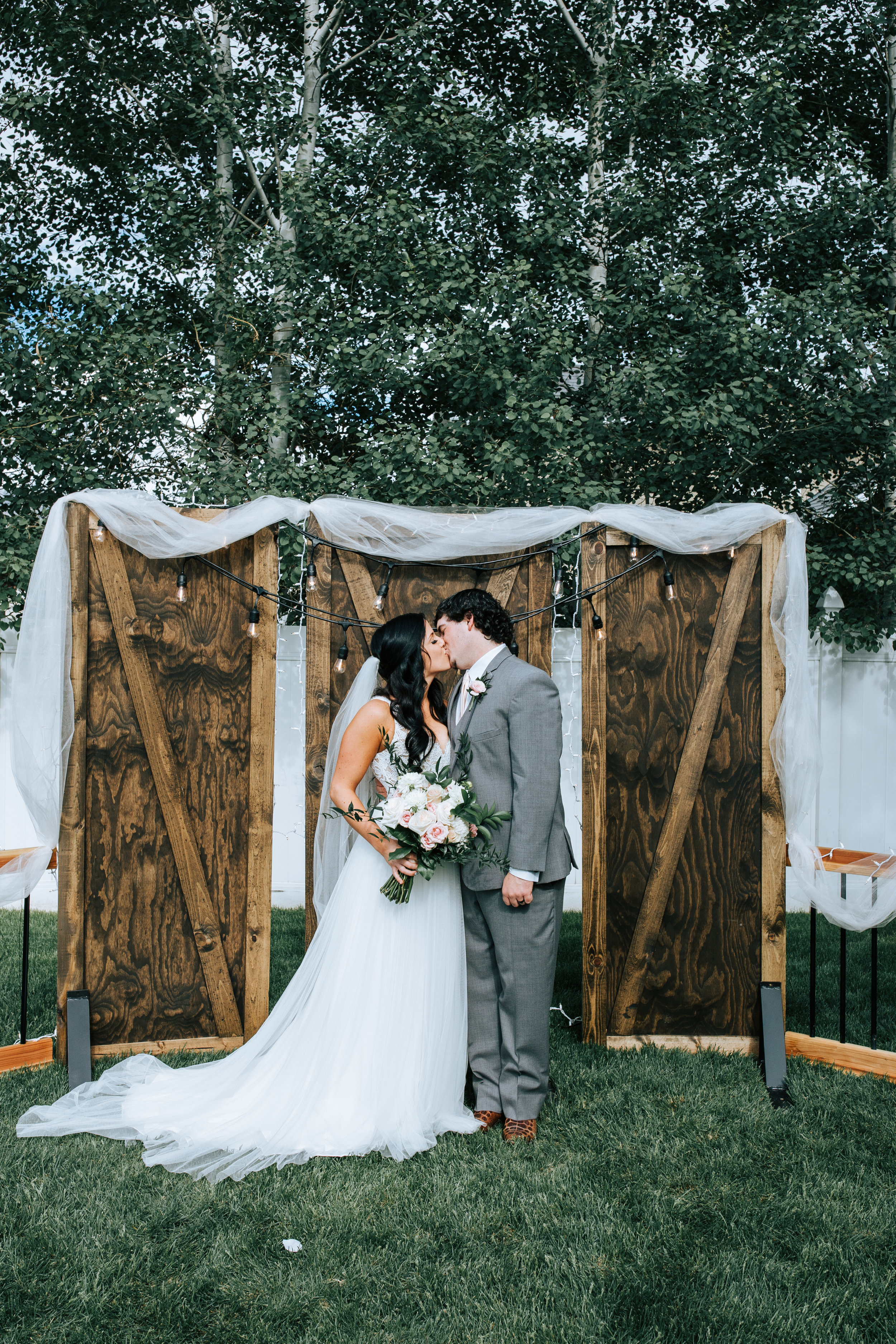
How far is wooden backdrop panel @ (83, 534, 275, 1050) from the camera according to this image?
4.02m

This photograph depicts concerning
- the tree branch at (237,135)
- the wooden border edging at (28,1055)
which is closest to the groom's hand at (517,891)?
the wooden border edging at (28,1055)

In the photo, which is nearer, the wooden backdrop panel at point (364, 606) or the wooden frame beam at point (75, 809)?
the wooden frame beam at point (75, 809)

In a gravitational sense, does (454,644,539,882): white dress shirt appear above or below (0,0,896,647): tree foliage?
below

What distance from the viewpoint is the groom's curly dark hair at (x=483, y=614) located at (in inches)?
140

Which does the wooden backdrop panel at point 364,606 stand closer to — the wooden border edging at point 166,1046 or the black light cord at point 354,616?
the black light cord at point 354,616

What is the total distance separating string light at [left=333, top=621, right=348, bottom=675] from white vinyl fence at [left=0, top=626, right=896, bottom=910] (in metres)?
3.06

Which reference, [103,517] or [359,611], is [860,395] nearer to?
[359,611]

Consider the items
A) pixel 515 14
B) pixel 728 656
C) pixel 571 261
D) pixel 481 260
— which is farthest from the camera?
pixel 515 14

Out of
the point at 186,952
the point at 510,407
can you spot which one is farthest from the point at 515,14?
the point at 186,952

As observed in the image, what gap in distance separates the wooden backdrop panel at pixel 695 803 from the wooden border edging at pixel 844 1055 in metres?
0.22

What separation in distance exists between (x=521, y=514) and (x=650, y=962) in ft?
6.98

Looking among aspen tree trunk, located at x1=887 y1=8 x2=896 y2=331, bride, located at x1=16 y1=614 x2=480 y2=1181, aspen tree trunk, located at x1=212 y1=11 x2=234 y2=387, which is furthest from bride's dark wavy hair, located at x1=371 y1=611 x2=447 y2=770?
aspen tree trunk, located at x1=887 y1=8 x2=896 y2=331

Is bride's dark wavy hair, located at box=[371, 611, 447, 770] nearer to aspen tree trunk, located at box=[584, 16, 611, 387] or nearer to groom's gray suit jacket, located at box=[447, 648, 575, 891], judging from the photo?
groom's gray suit jacket, located at box=[447, 648, 575, 891]

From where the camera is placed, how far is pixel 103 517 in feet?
12.7
